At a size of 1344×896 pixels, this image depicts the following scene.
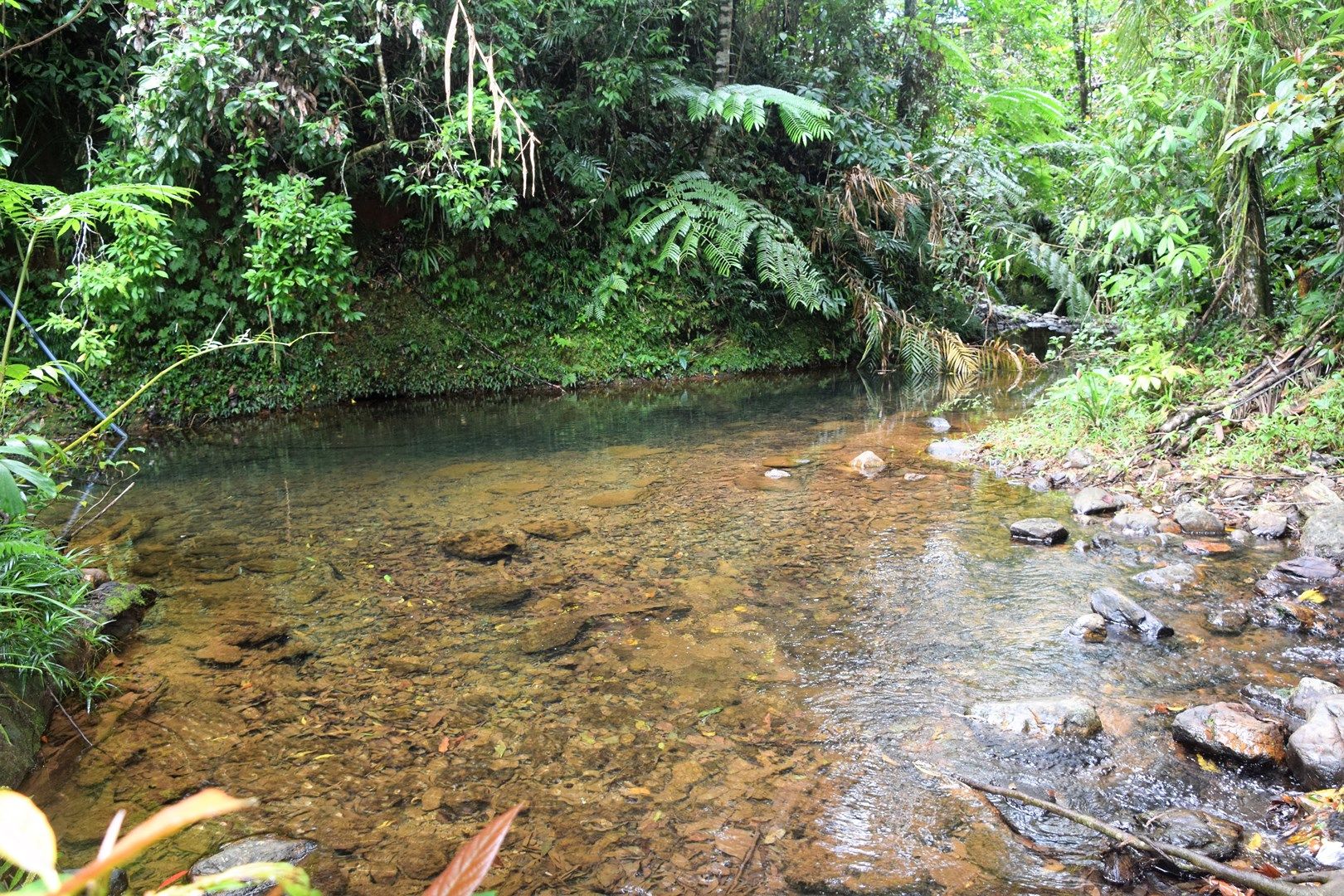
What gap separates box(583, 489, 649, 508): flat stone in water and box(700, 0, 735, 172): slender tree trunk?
5.78 m

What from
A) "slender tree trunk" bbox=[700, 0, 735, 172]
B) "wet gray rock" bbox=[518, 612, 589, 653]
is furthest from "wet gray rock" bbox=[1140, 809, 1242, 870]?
"slender tree trunk" bbox=[700, 0, 735, 172]

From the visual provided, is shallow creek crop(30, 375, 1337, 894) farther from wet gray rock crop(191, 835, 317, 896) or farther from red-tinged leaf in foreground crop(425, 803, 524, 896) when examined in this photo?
red-tinged leaf in foreground crop(425, 803, 524, 896)

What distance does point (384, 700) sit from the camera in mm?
2533

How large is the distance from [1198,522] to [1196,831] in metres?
2.28

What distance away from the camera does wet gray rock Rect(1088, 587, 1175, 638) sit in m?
2.74

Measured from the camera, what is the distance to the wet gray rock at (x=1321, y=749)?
6.35 feet

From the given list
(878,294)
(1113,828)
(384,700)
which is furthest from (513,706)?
(878,294)

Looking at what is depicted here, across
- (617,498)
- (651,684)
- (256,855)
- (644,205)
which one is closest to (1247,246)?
(617,498)

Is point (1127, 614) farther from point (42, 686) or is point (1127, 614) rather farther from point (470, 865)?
point (42, 686)

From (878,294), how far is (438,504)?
6632 millimetres

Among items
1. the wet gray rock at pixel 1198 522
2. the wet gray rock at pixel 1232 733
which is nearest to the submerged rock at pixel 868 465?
the wet gray rock at pixel 1198 522

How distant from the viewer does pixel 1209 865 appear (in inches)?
61.8

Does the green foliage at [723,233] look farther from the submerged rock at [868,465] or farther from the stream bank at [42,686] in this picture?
the stream bank at [42,686]

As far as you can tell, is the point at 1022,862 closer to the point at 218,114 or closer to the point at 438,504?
the point at 438,504
